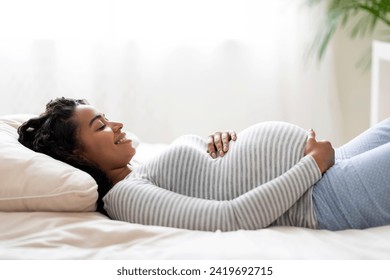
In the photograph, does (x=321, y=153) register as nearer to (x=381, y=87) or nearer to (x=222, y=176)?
(x=222, y=176)

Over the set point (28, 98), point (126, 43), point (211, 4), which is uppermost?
point (211, 4)

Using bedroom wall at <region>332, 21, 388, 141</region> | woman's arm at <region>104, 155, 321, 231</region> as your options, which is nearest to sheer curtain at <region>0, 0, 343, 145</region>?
bedroom wall at <region>332, 21, 388, 141</region>

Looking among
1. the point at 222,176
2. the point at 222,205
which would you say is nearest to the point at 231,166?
the point at 222,176

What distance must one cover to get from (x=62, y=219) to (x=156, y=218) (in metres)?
0.20

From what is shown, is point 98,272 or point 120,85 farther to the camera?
point 120,85

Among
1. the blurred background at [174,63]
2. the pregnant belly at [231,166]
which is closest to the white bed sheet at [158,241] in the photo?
the pregnant belly at [231,166]

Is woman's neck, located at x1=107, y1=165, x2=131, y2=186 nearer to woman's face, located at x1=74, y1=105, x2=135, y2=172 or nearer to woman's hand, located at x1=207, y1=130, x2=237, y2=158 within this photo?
woman's face, located at x1=74, y1=105, x2=135, y2=172

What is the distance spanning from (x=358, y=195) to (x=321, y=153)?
0.13 m

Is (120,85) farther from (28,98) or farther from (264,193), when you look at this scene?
(264,193)

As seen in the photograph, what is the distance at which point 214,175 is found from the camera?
145 cm

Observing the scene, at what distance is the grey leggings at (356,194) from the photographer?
1.34 metres

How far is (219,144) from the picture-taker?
156 cm

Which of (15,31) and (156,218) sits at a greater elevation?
(15,31)

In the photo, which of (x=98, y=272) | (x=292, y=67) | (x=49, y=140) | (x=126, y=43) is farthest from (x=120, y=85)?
(x=98, y=272)
